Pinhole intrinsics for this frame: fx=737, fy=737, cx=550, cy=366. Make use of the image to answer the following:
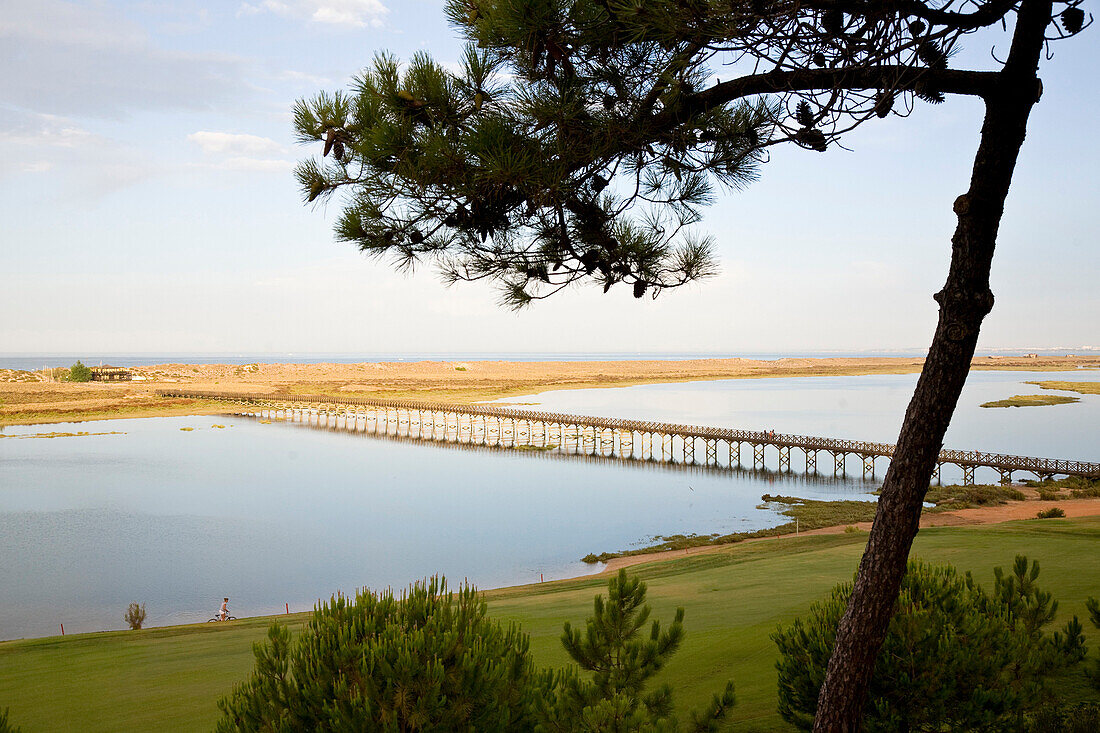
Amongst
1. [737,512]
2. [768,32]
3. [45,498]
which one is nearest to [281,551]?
[45,498]

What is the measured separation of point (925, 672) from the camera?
4770 mm

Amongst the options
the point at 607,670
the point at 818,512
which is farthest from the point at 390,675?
the point at 818,512

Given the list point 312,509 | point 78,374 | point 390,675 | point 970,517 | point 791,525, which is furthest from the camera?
point 78,374

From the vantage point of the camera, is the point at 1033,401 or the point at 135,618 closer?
the point at 135,618

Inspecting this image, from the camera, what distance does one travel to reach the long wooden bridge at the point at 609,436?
39.2 meters

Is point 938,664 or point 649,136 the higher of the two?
point 649,136

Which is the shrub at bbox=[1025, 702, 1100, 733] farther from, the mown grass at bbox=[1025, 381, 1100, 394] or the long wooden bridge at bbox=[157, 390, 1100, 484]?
the mown grass at bbox=[1025, 381, 1100, 394]

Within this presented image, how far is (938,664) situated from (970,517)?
27893 millimetres

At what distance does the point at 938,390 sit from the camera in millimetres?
4055

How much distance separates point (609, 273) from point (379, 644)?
329 centimetres

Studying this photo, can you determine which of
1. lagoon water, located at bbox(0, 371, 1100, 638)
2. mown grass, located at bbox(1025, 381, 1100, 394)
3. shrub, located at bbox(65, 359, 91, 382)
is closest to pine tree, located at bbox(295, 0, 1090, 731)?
lagoon water, located at bbox(0, 371, 1100, 638)

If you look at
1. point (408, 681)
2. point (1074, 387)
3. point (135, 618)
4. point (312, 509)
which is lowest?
point (312, 509)

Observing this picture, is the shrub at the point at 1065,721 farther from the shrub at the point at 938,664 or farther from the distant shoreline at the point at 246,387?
the distant shoreline at the point at 246,387

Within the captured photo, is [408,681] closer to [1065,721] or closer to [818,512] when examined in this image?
[1065,721]
